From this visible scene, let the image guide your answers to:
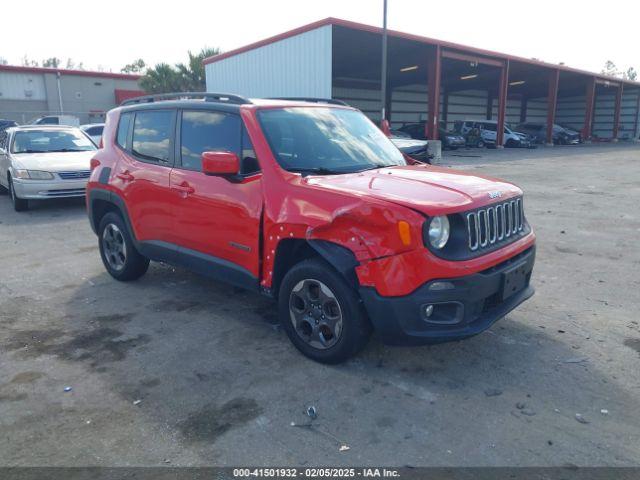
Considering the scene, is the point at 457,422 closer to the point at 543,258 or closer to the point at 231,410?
the point at 231,410

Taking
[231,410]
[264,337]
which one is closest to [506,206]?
[264,337]

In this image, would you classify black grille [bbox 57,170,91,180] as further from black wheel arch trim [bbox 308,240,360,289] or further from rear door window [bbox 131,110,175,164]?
black wheel arch trim [bbox 308,240,360,289]

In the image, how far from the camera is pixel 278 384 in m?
3.41

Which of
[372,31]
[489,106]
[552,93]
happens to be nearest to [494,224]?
[372,31]

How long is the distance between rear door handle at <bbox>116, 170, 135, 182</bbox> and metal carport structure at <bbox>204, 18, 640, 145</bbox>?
648 inches

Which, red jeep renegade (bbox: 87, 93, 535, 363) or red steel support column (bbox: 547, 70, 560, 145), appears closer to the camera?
red jeep renegade (bbox: 87, 93, 535, 363)

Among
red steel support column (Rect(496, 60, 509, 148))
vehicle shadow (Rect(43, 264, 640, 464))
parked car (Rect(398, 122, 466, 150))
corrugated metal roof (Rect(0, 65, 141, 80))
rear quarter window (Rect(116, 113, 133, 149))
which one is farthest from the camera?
corrugated metal roof (Rect(0, 65, 141, 80))

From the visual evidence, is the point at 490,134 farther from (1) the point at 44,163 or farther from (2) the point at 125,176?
(2) the point at 125,176

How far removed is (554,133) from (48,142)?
35.9 m

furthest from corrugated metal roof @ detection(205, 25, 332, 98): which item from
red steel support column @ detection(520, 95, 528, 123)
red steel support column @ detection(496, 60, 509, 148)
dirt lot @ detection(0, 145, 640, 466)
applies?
red steel support column @ detection(520, 95, 528, 123)

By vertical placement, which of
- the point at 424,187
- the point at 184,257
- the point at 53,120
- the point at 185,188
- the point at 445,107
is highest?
the point at 445,107

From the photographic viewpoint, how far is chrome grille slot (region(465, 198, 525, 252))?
3.37 metres

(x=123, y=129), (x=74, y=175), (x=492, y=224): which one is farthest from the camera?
(x=74, y=175)

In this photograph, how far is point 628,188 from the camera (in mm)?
12945
